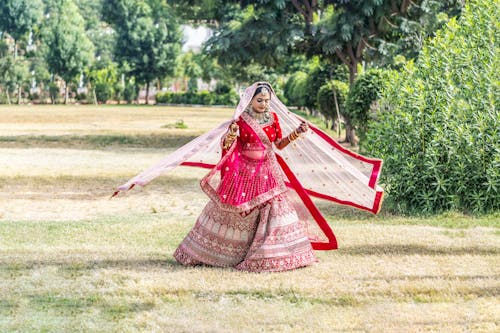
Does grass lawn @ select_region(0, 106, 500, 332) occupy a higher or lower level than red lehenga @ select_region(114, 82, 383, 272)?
lower

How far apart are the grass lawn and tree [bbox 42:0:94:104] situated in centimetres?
5549

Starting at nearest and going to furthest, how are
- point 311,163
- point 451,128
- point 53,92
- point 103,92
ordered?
point 311,163
point 451,128
point 53,92
point 103,92

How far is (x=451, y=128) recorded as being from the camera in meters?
10.8

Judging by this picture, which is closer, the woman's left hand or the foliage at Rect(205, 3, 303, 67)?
the woman's left hand

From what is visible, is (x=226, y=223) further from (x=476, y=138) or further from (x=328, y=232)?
(x=476, y=138)

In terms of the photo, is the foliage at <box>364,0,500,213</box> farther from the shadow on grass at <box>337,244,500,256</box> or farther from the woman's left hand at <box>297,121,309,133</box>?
the woman's left hand at <box>297,121,309,133</box>

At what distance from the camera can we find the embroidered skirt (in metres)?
7.25

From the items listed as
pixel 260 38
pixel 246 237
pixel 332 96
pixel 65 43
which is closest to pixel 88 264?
pixel 246 237

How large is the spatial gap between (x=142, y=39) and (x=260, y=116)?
6765cm

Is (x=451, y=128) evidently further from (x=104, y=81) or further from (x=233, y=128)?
(x=104, y=81)

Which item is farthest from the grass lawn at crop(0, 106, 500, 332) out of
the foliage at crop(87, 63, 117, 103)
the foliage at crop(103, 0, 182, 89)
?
the foliage at crop(103, 0, 182, 89)

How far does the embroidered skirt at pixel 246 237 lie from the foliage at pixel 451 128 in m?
3.98

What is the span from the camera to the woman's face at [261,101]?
7.36 meters

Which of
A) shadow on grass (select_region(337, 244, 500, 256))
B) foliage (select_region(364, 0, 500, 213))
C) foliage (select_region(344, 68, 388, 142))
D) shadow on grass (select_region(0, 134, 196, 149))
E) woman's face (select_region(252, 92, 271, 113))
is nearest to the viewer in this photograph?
woman's face (select_region(252, 92, 271, 113))
